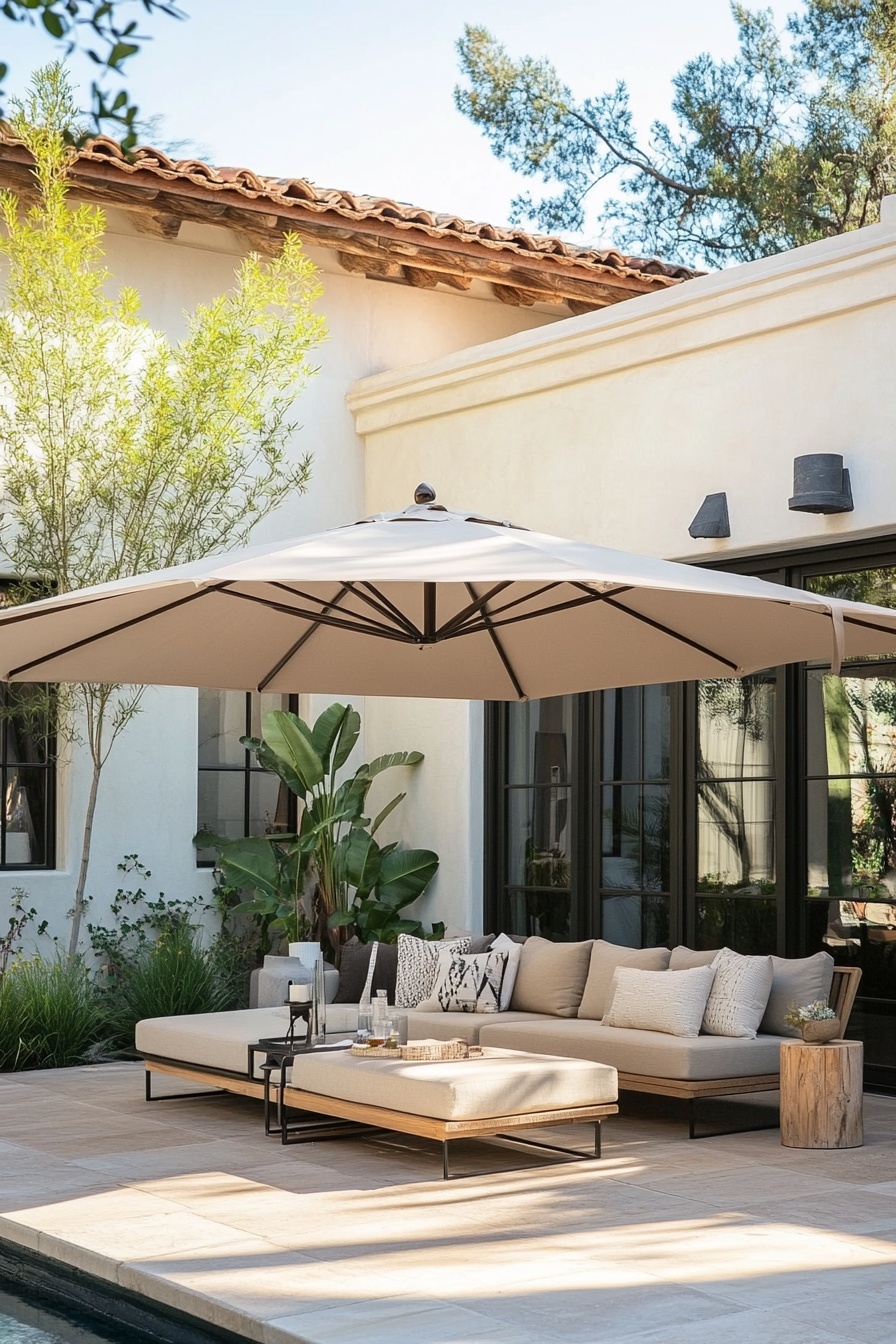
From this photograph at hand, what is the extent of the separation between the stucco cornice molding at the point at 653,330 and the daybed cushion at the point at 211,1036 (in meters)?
4.31

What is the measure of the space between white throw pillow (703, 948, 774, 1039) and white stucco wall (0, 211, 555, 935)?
3918 millimetres

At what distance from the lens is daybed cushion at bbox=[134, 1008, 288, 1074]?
7.73m

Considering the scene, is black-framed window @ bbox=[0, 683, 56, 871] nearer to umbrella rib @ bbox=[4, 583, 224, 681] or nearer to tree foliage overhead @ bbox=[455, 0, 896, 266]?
umbrella rib @ bbox=[4, 583, 224, 681]

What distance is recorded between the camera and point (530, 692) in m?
7.86

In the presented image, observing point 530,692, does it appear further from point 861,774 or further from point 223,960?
point 223,960

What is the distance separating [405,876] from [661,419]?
3.52 metres

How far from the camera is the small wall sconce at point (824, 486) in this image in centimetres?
824

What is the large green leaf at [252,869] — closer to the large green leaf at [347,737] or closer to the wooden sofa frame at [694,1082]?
the large green leaf at [347,737]

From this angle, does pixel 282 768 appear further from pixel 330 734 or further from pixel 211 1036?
pixel 211 1036

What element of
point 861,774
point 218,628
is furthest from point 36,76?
point 861,774

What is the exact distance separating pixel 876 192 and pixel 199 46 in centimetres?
1387

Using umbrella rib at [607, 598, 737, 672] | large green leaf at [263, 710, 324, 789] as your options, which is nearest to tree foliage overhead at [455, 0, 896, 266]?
large green leaf at [263, 710, 324, 789]

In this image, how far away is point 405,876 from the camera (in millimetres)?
11008

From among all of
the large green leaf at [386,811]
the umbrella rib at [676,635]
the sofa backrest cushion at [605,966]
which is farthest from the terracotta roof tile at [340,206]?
the sofa backrest cushion at [605,966]
